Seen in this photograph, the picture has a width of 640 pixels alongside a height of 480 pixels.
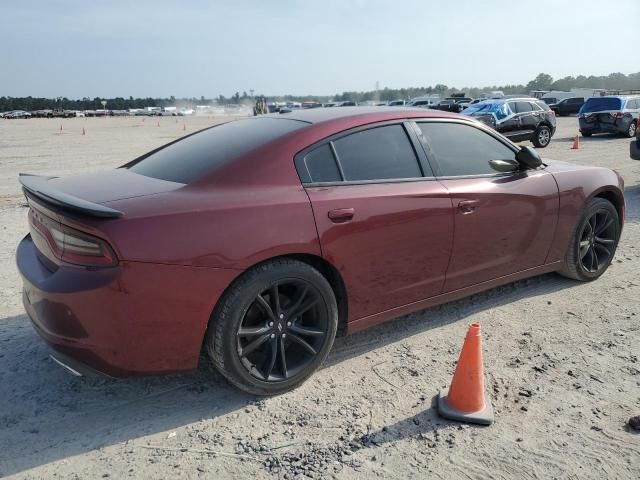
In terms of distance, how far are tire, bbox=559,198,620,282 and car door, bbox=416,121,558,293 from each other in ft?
1.37

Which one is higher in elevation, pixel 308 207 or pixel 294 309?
pixel 308 207

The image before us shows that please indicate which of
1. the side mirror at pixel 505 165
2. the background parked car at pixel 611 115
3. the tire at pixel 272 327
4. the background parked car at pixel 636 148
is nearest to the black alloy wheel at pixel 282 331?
the tire at pixel 272 327

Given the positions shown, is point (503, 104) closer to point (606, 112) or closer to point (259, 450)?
point (606, 112)

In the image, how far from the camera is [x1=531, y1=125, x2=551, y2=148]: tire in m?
16.6

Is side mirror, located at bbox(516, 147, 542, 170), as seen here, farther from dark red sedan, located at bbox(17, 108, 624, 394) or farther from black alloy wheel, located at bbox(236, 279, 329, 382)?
black alloy wheel, located at bbox(236, 279, 329, 382)

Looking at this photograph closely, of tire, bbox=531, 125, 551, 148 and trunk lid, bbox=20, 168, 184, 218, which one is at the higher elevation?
trunk lid, bbox=20, 168, 184, 218

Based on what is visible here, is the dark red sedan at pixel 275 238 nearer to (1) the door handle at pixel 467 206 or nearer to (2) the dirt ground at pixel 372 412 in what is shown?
(1) the door handle at pixel 467 206

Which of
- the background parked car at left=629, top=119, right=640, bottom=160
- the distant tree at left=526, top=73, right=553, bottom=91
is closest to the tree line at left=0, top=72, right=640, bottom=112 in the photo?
the distant tree at left=526, top=73, right=553, bottom=91

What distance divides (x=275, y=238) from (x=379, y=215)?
0.72m

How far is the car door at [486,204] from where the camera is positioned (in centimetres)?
361

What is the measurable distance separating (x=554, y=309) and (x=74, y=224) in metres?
3.50

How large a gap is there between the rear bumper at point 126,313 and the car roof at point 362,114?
4.34 feet

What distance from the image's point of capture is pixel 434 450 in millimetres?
2529

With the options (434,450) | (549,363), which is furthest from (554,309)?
(434,450)
